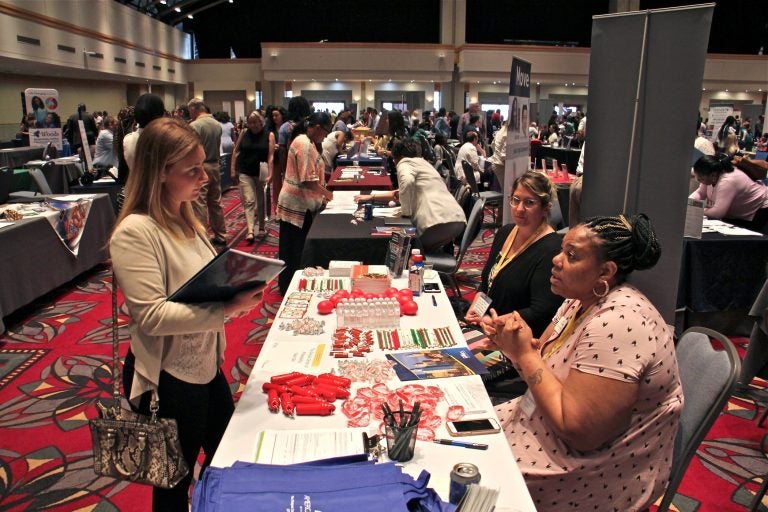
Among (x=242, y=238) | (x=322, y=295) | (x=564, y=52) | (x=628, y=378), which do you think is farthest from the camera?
(x=564, y=52)

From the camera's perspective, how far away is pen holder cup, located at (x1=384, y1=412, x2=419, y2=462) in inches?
55.8

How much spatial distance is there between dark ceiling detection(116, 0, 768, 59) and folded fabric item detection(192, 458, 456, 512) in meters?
22.7

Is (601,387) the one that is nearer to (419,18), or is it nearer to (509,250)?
(509,250)

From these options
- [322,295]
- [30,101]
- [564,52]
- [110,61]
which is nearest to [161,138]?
[322,295]

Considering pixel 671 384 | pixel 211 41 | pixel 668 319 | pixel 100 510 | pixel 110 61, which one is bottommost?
pixel 100 510

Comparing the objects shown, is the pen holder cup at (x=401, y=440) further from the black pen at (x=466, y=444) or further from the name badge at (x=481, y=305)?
the name badge at (x=481, y=305)

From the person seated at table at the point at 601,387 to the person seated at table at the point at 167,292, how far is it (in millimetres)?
863

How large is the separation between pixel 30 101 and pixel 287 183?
5.20 meters

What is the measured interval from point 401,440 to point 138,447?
724 mm

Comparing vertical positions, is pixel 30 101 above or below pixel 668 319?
above

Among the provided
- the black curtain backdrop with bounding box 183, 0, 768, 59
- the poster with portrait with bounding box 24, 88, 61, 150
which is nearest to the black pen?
the poster with portrait with bounding box 24, 88, 61, 150

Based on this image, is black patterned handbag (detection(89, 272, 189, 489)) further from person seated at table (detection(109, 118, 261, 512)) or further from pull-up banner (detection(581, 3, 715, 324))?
pull-up banner (detection(581, 3, 715, 324))

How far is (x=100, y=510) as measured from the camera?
7.79 feet

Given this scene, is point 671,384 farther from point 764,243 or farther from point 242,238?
point 242,238
